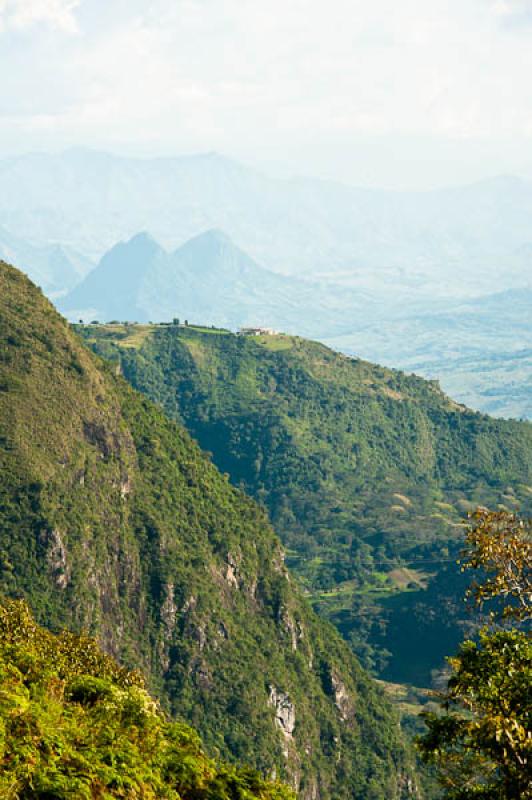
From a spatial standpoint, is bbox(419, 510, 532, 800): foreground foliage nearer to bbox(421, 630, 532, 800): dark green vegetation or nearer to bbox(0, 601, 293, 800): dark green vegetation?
bbox(421, 630, 532, 800): dark green vegetation

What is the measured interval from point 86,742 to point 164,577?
10431 centimetres

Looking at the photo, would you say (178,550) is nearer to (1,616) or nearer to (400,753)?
(400,753)

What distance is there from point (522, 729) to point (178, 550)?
378 feet

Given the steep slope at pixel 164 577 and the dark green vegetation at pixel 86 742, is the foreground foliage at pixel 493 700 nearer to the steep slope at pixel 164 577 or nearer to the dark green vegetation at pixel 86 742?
the dark green vegetation at pixel 86 742

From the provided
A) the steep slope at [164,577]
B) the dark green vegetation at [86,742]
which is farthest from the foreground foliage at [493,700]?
the steep slope at [164,577]

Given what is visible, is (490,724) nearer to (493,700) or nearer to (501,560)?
(493,700)

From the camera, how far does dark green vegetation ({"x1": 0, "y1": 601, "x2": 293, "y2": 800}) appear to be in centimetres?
3347

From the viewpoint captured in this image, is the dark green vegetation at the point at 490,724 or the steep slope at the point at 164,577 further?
the steep slope at the point at 164,577

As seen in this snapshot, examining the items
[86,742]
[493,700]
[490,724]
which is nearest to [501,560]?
[493,700]

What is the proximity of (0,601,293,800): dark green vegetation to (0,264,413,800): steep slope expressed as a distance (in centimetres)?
7533

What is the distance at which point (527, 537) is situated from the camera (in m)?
46.5

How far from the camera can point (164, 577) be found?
142m

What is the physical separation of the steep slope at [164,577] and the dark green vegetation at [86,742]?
75326 millimetres

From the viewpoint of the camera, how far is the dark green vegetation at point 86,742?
33.5 metres
